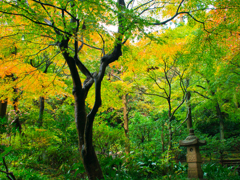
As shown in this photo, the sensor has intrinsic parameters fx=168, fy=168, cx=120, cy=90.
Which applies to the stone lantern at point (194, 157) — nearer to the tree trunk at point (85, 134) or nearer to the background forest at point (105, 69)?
the background forest at point (105, 69)

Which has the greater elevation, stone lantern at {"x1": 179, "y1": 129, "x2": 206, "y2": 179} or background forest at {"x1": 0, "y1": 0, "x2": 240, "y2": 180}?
background forest at {"x1": 0, "y1": 0, "x2": 240, "y2": 180}

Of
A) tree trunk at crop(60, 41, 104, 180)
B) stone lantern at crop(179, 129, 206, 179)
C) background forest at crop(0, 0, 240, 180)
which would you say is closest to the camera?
background forest at crop(0, 0, 240, 180)

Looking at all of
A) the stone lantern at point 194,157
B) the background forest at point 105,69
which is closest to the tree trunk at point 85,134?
the background forest at point 105,69

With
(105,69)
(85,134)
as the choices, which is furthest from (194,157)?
(105,69)

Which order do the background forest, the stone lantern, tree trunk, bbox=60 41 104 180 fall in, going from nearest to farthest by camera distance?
the background forest < tree trunk, bbox=60 41 104 180 < the stone lantern

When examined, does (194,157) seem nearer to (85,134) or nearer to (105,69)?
(85,134)

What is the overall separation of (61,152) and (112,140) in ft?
5.15

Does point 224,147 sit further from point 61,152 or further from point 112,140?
point 61,152

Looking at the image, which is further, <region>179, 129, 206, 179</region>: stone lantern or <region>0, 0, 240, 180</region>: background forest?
<region>179, 129, 206, 179</region>: stone lantern

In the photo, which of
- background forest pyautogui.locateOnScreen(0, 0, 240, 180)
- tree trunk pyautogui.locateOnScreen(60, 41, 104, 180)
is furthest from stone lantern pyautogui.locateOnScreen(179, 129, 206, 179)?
tree trunk pyautogui.locateOnScreen(60, 41, 104, 180)

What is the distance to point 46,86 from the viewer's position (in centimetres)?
593

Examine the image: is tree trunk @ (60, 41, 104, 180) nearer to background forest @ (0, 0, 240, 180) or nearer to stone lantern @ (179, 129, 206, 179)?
background forest @ (0, 0, 240, 180)

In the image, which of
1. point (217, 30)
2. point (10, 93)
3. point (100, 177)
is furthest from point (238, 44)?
point (10, 93)

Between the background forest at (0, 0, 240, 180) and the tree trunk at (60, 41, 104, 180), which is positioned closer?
the background forest at (0, 0, 240, 180)
